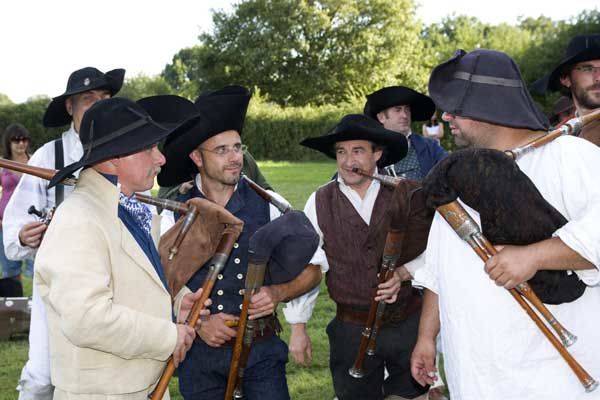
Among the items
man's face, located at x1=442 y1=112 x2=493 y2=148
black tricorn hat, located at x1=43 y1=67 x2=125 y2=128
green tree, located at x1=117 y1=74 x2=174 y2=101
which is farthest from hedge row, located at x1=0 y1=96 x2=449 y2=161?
man's face, located at x1=442 y1=112 x2=493 y2=148

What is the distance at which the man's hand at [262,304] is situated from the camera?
3.62m

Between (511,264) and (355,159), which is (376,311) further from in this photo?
(511,264)

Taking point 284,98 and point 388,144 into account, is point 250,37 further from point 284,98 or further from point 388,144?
point 388,144

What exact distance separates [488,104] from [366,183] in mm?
1890

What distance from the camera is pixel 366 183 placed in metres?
4.70

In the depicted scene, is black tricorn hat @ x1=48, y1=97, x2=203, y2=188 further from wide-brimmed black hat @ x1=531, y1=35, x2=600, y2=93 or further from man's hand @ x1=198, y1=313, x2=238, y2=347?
wide-brimmed black hat @ x1=531, y1=35, x2=600, y2=93

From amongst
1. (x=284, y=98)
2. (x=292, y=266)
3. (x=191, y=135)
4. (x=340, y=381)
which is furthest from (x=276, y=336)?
(x=284, y=98)

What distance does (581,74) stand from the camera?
5.35 m

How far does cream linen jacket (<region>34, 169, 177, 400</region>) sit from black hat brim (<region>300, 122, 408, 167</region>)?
204cm

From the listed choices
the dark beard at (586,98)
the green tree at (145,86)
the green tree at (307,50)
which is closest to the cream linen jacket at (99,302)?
the dark beard at (586,98)

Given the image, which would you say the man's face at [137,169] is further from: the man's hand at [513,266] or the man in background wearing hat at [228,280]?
the man's hand at [513,266]

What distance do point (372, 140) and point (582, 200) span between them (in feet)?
7.48

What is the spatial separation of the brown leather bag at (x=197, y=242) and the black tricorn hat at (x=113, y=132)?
0.66 m

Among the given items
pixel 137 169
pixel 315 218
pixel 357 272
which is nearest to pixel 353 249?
pixel 357 272
